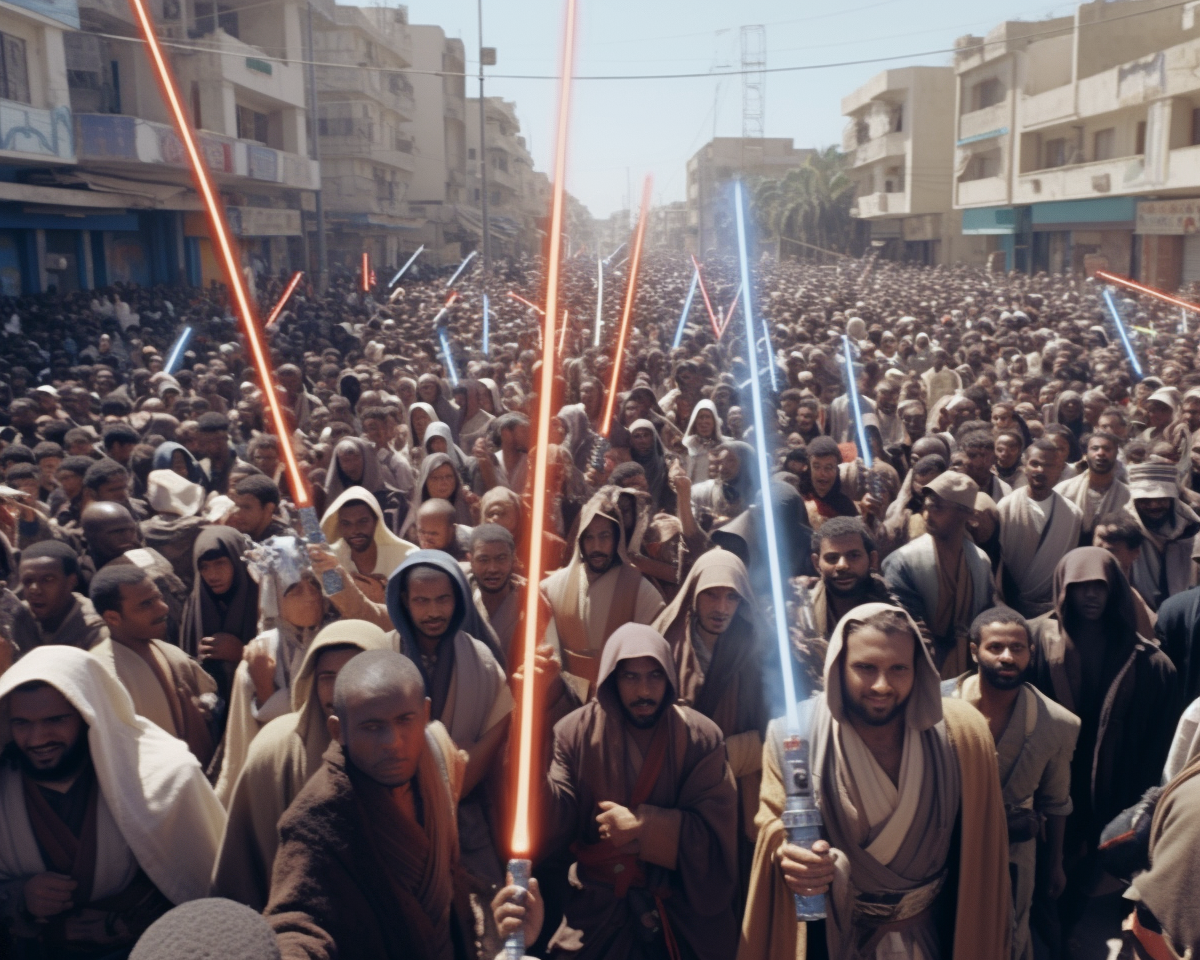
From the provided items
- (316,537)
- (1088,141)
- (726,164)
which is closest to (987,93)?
(1088,141)

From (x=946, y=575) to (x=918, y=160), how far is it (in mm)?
44262

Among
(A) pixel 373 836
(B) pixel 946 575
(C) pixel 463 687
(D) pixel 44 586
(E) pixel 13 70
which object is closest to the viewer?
(A) pixel 373 836

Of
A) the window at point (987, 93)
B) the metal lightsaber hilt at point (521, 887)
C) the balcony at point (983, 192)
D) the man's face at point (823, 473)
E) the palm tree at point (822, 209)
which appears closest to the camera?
the metal lightsaber hilt at point (521, 887)

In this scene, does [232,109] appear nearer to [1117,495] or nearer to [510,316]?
[510,316]

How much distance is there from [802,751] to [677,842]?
0.89 m

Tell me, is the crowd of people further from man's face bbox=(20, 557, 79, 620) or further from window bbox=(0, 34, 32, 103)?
window bbox=(0, 34, 32, 103)

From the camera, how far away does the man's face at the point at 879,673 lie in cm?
284

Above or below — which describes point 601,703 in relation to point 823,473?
below

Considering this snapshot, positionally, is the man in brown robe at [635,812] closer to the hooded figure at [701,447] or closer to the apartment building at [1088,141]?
the hooded figure at [701,447]

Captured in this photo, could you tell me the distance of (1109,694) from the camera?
395 centimetres

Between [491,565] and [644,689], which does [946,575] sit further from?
[644,689]

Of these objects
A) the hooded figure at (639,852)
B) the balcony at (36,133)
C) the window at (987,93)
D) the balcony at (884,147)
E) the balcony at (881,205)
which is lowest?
the hooded figure at (639,852)

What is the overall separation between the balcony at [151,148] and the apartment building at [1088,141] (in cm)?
1471

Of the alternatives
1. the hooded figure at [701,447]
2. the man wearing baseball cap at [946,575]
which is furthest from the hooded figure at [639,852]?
the hooded figure at [701,447]
